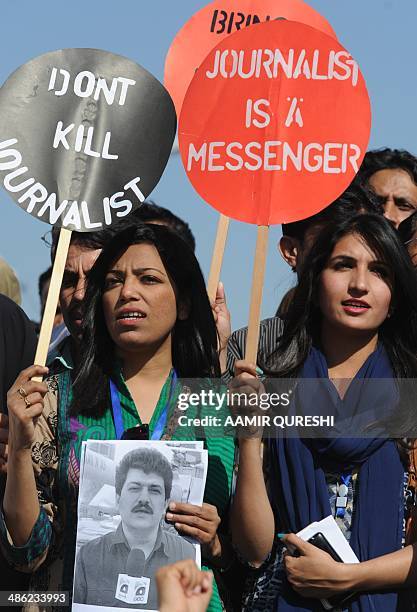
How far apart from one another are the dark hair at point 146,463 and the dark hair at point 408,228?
1.33m

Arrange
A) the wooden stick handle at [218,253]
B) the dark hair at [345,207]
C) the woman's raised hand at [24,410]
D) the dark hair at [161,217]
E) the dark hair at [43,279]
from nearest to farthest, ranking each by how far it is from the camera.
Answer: the woman's raised hand at [24,410], the wooden stick handle at [218,253], the dark hair at [345,207], the dark hair at [161,217], the dark hair at [43,279]

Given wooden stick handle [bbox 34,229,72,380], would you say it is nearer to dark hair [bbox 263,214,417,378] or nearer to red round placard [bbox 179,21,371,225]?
red round placard [bbox 179,21,371,225]

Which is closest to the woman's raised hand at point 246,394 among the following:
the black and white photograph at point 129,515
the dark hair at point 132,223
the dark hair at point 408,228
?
the black and white photograph at point 129,515

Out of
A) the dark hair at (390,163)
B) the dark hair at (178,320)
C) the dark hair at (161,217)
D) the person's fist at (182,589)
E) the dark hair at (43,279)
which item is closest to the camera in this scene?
the person's fist at (182,589)

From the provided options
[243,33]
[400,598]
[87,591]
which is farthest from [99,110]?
[400,598]

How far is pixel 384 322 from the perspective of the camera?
4.25 meters

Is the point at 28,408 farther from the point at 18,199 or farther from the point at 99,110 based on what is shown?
the point at 99,110

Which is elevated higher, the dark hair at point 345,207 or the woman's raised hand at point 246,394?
the dark hair at point 345,207

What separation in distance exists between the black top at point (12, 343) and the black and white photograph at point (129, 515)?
0.67 m

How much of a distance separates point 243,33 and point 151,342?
102cm

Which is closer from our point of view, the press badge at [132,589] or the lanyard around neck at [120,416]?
the press badge at [132,589]

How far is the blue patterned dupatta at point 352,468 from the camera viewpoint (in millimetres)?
3953

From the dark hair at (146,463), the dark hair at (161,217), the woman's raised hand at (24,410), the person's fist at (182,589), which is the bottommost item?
the person's fist at (182,589)

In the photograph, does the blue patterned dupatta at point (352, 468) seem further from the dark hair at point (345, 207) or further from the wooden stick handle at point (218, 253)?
the dark hair at point (345, 207)
